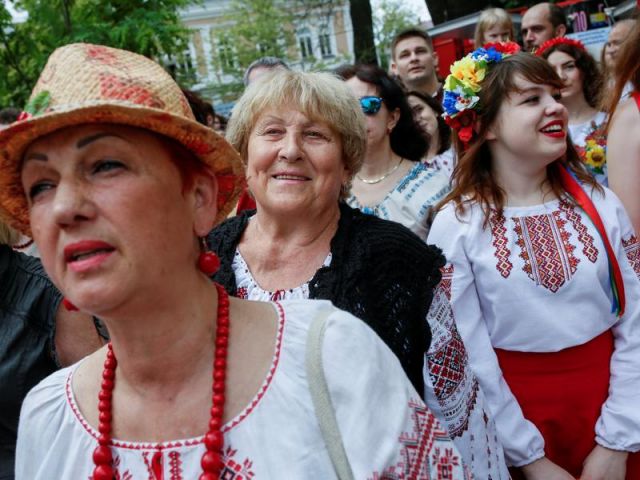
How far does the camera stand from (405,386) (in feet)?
4.91

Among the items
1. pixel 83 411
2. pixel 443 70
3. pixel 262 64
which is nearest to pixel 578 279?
pixel 83 411

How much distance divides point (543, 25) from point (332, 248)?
209 inches

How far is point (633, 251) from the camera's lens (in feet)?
9.37

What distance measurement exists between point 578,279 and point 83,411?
6.48 feet

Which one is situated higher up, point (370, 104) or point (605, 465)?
point (370, 104)

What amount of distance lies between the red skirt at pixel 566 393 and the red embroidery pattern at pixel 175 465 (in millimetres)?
1758

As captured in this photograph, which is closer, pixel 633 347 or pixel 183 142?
pixel 183 142

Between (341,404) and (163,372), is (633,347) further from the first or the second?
(163,372)

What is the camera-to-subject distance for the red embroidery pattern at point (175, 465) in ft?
4.69

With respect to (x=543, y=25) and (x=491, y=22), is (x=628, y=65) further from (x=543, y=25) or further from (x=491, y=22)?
(x=543, y=25)

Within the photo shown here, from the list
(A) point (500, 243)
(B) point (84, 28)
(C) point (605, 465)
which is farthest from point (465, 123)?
(B) point (84, 28)

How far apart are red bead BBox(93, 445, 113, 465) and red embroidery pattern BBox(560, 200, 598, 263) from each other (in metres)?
2.04

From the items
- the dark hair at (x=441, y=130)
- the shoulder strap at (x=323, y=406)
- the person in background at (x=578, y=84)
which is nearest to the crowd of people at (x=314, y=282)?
the shoulder strap at (x=323, y=406)

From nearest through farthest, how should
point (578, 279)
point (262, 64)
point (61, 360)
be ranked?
point (61, 360) < point (578, 279) < point (262, 64)
